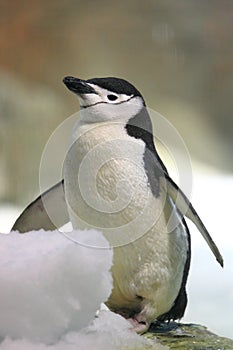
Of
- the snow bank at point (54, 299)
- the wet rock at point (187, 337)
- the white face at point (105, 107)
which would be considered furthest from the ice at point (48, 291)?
the white face at point (105, 107)

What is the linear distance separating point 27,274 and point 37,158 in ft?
0.84

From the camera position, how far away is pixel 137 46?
1184 millimetres

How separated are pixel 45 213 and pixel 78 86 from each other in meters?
0.26

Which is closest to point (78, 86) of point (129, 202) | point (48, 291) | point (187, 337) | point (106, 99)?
point (106, 99)

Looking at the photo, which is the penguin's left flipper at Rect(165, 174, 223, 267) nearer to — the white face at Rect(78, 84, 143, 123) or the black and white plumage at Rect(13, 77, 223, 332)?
the black and white plumage at Rect(13, 77, 223, 332)

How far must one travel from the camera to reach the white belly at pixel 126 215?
43.7 inches

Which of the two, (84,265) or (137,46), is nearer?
(84,265)

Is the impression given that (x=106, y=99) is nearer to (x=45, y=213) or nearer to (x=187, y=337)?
(x=45, y=213)

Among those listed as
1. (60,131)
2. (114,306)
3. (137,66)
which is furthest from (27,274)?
(137,66)

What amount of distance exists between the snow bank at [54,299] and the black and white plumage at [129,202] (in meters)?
0.06

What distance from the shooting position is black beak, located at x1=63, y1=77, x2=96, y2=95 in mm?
1135

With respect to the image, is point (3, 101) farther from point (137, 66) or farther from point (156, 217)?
point (156, 217)

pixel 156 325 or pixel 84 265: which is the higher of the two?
pixel 84 265

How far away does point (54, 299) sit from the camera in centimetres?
104
